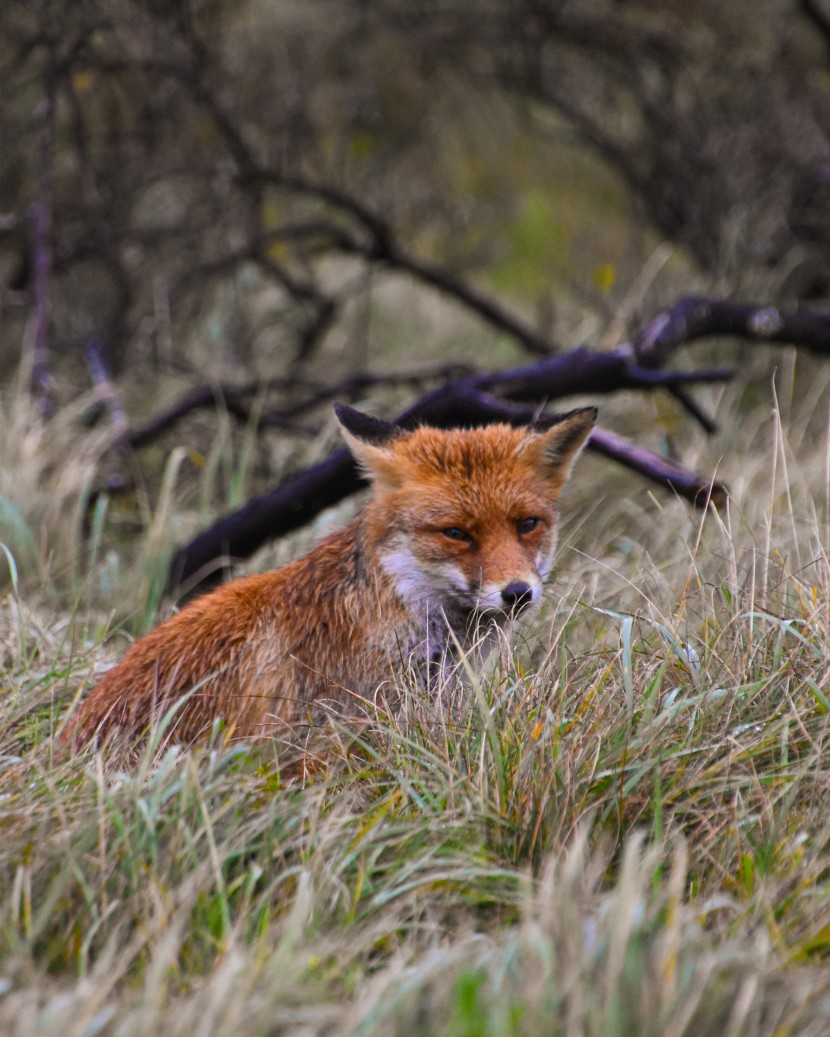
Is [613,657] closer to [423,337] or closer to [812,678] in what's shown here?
[812,678]

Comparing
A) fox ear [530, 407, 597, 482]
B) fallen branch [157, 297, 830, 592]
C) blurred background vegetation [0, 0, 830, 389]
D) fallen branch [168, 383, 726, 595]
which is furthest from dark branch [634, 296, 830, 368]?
fox ear [530, 407, 597, 482]

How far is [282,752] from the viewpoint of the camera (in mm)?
3527

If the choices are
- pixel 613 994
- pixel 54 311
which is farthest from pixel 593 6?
pixel 613 994

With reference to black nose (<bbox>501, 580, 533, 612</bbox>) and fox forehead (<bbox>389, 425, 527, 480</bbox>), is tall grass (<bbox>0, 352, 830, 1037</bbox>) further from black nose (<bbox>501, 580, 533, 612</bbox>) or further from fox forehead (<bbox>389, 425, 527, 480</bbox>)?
fox forehead (<bbox>389, 425, 527, 480</bbox>)

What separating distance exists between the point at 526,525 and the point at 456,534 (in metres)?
0.29

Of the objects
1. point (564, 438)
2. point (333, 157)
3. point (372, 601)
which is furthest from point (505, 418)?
point (333, 157)

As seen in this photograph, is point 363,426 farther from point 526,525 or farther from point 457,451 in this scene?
point 526,525

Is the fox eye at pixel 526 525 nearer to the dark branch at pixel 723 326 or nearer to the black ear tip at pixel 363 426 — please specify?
the black ear tip at pixel 363 426

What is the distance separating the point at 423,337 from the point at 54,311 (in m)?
3.94

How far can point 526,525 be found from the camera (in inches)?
158

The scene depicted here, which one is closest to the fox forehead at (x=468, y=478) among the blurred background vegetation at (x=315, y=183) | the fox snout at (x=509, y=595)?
the fox snout at (x=509, y=595)

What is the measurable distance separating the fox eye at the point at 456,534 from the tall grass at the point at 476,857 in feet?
1.54

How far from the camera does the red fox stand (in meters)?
3.71

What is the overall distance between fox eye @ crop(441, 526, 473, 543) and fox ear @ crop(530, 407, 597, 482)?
1.49 ft
